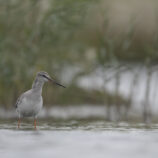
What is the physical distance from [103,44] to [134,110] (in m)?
3.13

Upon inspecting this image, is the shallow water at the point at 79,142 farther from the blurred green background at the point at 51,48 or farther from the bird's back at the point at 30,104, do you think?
the blurred green background at the point at 51,48

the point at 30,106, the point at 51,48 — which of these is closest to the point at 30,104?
the point at 30,106

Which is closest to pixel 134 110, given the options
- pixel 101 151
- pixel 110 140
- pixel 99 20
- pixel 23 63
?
pixel 23 63

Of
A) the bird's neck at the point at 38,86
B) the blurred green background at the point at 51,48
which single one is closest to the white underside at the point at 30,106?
the bird's neck at the point at 38,86

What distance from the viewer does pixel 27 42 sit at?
14672mm

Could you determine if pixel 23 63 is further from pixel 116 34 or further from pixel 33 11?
pixel 116 34

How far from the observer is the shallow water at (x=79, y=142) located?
8.34 m

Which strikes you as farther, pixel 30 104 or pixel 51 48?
pixel 51 48

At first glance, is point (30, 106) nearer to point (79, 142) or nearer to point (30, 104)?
point (30, 104)

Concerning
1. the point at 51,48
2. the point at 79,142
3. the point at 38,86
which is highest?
the point at 51,48

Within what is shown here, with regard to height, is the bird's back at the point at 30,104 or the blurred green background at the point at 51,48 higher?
the blurred green background at the point at 51,48

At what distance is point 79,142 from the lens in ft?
31.1

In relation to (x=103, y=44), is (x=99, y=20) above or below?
above

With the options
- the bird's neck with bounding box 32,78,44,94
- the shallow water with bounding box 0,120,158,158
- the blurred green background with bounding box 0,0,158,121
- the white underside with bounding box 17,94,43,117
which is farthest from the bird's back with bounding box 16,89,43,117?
the blurred green background with bounding box 0,0,158,121
